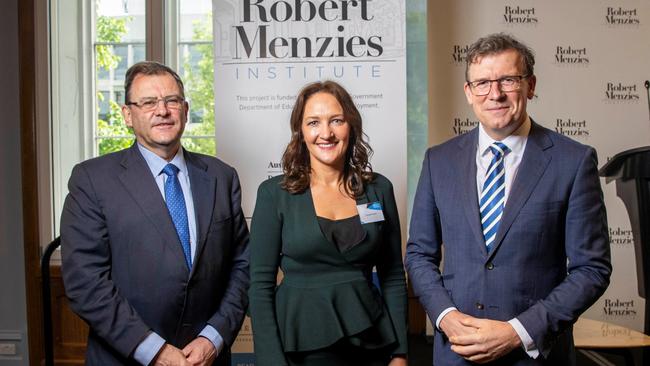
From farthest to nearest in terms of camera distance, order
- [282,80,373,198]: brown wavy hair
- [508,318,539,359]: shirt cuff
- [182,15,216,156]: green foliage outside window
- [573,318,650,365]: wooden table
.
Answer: [182,15,216,156]: green foliage outside window < [573,318,650,365]: wooden table < [282,80,373,198]: brown wavy hair < [508,318,539,359]: shirt cuff

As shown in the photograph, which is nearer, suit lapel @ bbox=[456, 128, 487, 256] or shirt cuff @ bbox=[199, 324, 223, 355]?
suit lapel @ bbox=[456, 128, 487, 256]

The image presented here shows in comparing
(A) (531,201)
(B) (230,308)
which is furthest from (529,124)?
(B) (230,308)

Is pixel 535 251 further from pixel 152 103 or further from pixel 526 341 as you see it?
pixel 152 103

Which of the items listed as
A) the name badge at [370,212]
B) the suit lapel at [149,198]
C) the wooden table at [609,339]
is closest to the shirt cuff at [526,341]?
the name badge at [370,212]

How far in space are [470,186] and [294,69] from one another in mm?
1619

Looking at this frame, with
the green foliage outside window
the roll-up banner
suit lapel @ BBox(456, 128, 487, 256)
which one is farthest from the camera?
the green foliage outside window

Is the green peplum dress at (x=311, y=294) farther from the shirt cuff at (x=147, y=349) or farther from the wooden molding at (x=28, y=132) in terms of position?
the wooden molding at (x=28, y=132)

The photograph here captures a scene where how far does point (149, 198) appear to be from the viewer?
224 cm

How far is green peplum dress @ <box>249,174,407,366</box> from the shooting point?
6.88ft

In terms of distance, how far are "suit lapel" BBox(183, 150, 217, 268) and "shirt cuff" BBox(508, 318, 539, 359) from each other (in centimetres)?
104

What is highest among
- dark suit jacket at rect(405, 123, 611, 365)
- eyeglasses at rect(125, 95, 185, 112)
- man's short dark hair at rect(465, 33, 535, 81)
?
man's short dark hair at rect(465, 33, 535, 81)

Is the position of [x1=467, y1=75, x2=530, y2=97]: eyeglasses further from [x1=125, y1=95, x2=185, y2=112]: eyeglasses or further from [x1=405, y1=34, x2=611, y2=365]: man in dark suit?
[x1=125, y1=95, x2=185, y2=112]: eyeglasses

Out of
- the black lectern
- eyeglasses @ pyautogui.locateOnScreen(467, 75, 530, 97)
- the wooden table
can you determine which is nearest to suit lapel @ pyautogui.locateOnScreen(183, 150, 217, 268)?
eyeglasses @ pyautogui.locateOnScreen(467, 75, 530, 97)

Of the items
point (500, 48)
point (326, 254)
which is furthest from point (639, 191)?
point (326, 254)
